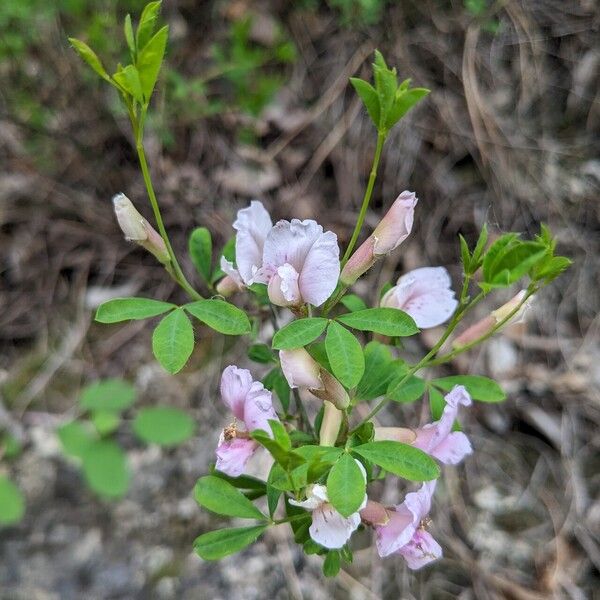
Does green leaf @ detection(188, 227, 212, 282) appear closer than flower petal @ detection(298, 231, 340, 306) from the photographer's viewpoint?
No

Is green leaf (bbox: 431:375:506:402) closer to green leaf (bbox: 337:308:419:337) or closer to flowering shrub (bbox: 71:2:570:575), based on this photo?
flowering shrub (bbox: 71:2:570:575)

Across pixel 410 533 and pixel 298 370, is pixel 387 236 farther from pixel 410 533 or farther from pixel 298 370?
pixel 410 533

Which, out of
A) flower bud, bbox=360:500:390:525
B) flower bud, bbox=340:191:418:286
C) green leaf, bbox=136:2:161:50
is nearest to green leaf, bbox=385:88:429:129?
flower bud, bbox=340:191:418:286

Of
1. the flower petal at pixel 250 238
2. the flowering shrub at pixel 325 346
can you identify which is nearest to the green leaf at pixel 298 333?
the flowering shrub at pixel 325 346

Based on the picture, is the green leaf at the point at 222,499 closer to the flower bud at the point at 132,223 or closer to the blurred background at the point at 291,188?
the flower bud at the point at 132,223

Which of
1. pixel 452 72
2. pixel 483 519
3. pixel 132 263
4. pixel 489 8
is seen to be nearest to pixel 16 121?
pixel 132 263

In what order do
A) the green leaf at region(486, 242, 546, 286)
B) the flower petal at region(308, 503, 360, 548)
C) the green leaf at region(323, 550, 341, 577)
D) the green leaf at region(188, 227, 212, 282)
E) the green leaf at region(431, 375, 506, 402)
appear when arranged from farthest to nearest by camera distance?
the green leaf at region(188, 227, 212, 282) < the green leaf at region(431, 375, 506, 402) < the green leaf at region(323, 550, 341, 577) < the flower petal at region(308, 503, 360, 548) < the green leaf at region(486, 242, 546, 286)
